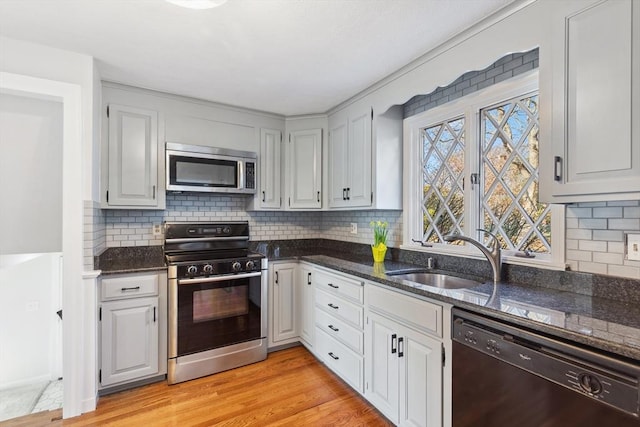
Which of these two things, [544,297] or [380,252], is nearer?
[544,297]

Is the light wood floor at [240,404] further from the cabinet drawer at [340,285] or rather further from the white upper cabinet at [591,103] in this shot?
the white upper cabinet at [591,103]

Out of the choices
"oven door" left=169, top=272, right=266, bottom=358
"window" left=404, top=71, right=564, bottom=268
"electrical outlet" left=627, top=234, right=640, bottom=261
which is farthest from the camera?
"oven door" left=169, top=272, right=266, bottom=358

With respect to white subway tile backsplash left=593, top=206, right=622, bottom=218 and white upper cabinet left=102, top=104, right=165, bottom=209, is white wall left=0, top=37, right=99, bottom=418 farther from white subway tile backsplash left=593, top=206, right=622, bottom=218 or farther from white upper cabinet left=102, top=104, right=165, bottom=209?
white subway tile backsplash left=593, top=206, right=622, bottom=218

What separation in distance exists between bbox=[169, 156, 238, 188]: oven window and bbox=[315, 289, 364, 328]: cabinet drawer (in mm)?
1321

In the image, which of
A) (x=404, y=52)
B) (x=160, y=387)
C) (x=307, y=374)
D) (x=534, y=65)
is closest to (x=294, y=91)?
(x=404, y=52)

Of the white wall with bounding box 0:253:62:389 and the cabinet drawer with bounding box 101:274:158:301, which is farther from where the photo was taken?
the white wall with bounding box 0:253:62:389

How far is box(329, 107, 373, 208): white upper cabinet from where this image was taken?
266 cm

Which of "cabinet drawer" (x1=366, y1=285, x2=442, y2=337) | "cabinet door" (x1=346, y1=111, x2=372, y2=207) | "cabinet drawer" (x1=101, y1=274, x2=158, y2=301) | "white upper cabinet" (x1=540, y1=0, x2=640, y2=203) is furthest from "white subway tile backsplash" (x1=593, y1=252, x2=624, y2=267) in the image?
"cabinet drawer" (x1=101, y1=274, x2=158, y2=301)

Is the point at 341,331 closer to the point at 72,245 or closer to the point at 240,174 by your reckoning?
the point at 240,174

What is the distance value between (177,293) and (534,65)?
2.78 m

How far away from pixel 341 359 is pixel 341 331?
0.70 feet

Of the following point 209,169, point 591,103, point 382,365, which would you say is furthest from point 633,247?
point 209,169

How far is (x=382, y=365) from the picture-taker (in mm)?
1958

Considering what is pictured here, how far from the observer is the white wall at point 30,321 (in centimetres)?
265
